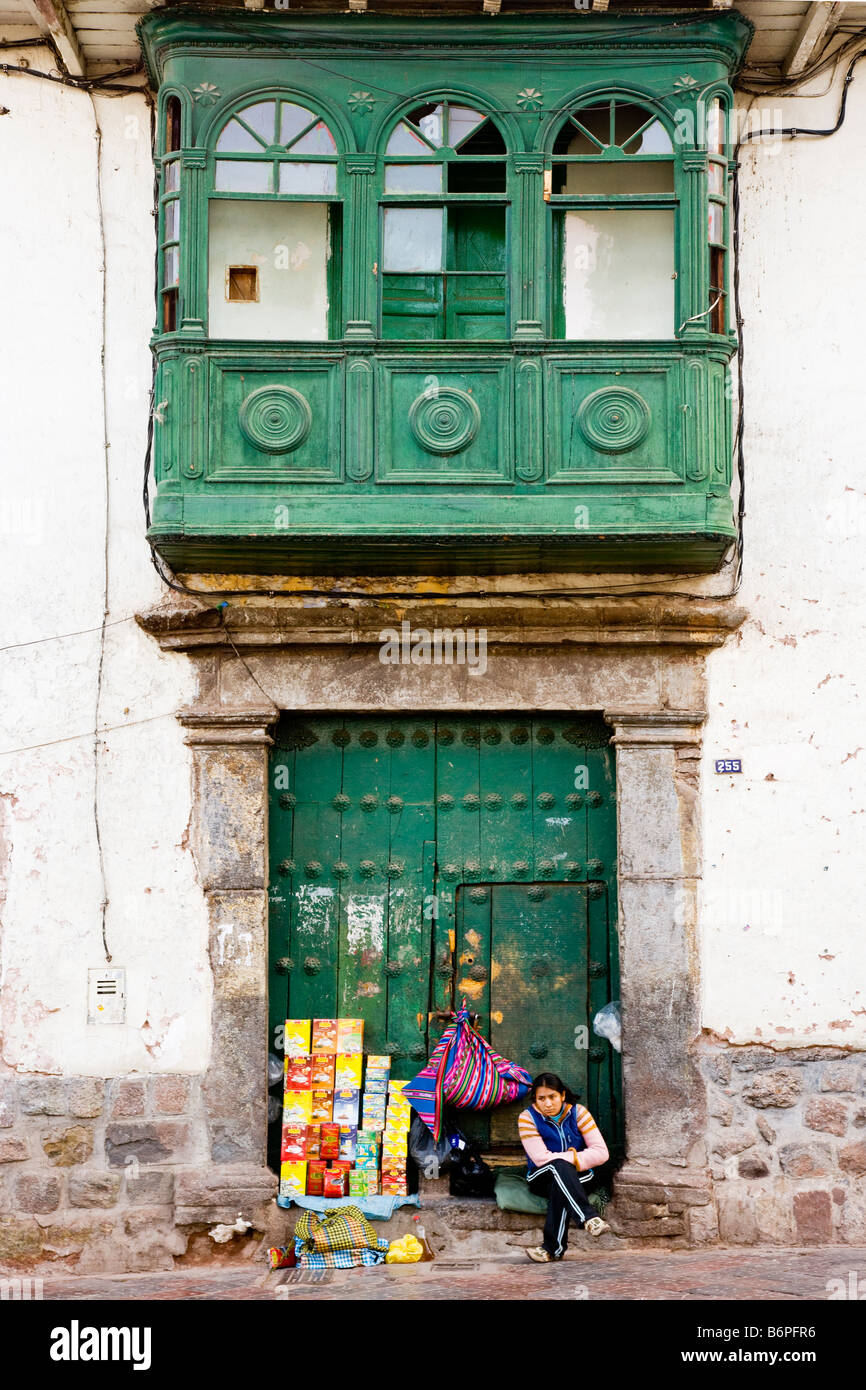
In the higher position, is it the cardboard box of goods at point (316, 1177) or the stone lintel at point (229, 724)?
the stone lintel at point (229, 724)

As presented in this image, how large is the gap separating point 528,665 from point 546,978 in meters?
1.51

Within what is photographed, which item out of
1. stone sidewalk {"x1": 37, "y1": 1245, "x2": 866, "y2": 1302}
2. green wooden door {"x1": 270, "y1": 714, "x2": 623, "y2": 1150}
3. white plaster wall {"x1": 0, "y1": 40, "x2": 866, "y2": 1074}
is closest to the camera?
stone sidewalk {"x1": 37, "y1": 1245, "x2": 866, "y2": 1302}

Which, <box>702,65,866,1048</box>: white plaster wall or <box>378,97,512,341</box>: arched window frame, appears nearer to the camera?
<box>378,97,512,341</box>: arched window frame

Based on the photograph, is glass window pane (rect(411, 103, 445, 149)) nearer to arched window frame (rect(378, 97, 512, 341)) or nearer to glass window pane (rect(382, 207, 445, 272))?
arched window frame (rect(378, 97, 512, 341))

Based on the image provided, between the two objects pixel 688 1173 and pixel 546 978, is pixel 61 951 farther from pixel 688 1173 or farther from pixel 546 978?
pixel 688 1173

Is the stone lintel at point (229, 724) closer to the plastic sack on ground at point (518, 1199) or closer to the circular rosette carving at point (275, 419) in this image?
the circular rosette carving at point (275, 419)

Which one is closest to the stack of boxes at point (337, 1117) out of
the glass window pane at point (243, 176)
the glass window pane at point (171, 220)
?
the glass window pane at point (171, 220)

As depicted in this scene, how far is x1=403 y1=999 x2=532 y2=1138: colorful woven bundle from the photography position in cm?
682

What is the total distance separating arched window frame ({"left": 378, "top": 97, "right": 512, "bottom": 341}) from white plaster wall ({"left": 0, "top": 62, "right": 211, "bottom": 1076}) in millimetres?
1211

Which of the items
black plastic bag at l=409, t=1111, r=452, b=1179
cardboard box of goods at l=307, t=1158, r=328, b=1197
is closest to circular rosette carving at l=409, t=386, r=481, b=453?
black plastic bag at l=409, t=1111, r=452, b=1179

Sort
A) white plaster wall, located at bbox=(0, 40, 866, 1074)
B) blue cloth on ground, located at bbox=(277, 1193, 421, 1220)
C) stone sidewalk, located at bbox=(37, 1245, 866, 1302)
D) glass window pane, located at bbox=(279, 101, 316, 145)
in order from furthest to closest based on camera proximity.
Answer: white plaster wall, located at bbox=(0, 40, 866, 1074) < glass window pane, located at bbox=(279, 101, 316, 145) < blue cloth on ground, located at bbox=(277, 1193, 421, 1220) < stone sidewalk, located at bbox=(37, 1245, 866, 1302)

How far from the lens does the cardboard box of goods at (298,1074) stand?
273 inches

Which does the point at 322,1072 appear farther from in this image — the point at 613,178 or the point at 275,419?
the point at 613,178

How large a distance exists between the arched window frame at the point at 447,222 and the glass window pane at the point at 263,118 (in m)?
0.52
